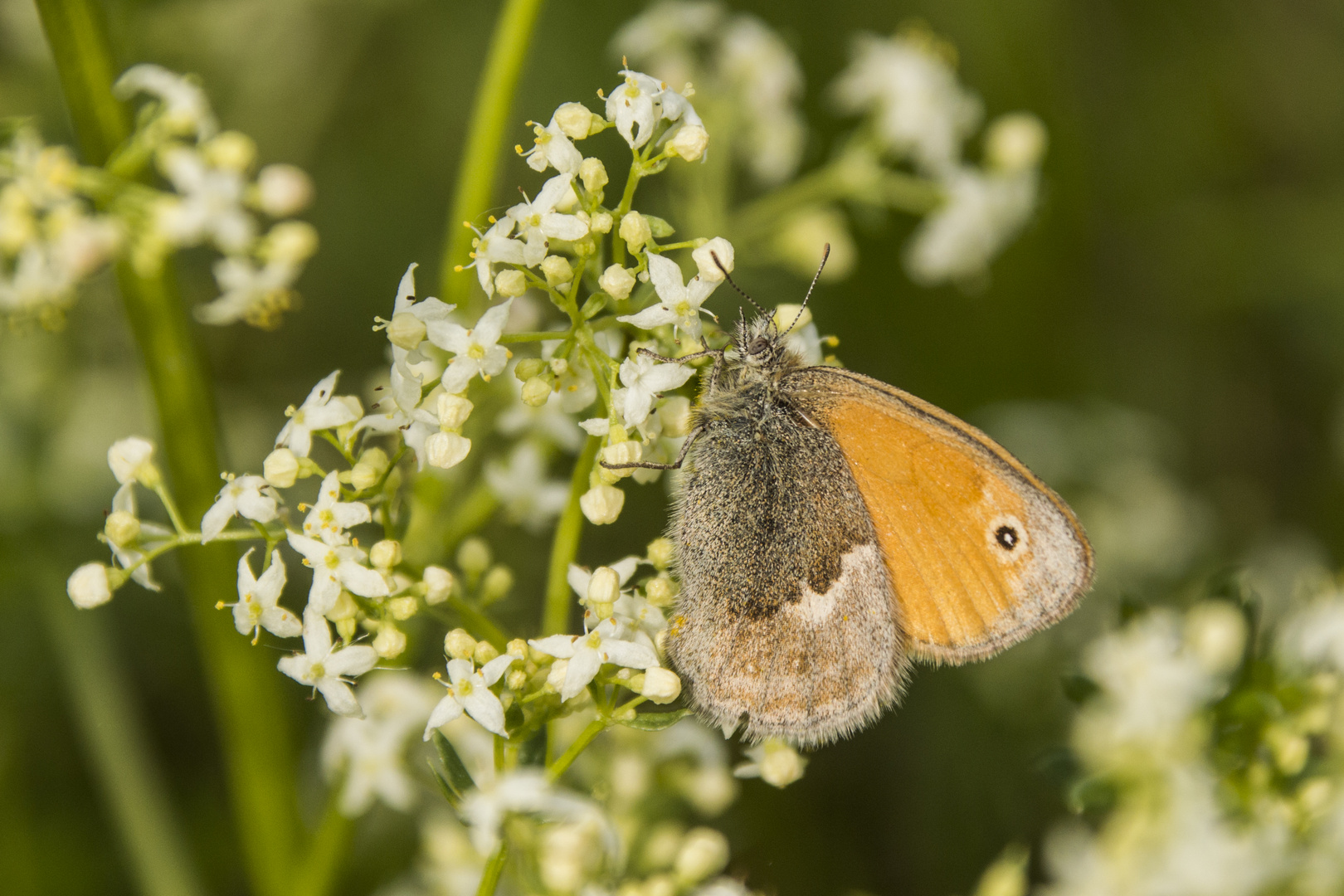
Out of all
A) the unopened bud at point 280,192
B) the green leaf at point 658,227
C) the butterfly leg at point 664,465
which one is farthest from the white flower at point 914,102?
the unopened bud at point 280,192

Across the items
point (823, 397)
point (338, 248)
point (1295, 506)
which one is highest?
point (338, 248)

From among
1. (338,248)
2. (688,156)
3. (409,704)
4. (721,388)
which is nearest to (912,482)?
(721,388)

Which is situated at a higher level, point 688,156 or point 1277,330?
point 688,156

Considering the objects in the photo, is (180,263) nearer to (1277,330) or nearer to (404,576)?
(404,576)

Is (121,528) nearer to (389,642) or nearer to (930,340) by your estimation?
(389,642)

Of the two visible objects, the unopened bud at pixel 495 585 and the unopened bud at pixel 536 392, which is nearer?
the unopened bud at pixel 536 392

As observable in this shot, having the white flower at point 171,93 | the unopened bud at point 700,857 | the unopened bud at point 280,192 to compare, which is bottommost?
the unopened bud at point 700,857

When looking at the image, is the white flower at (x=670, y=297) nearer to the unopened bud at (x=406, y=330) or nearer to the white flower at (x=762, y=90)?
the unopened bud at (x=406, y=330)
